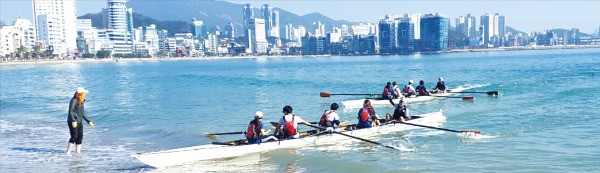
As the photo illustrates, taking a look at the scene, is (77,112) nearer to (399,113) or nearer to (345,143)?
(345,143)

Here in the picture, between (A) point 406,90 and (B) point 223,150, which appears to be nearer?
(B) point 223,150

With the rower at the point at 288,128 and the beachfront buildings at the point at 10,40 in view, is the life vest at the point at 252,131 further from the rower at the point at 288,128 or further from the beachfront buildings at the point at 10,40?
the beachfront buildings at the point at 10,40

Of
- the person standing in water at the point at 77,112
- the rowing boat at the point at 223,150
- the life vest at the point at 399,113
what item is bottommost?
the rowing boat at the point at 223,150

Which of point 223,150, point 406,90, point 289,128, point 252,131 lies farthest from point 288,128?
point 406,90

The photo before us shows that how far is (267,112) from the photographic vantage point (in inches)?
1072

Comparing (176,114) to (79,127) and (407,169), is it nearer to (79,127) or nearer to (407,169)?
(79,127)

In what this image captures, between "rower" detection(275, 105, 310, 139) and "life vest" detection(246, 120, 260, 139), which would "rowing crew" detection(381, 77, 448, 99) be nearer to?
"rower" detection(275, 105, 310, 139)

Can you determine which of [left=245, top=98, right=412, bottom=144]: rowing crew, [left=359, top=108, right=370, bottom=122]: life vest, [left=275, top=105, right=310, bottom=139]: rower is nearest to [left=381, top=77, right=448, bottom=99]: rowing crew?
[left=359, top=108, right=370, bottom=122]: life vest

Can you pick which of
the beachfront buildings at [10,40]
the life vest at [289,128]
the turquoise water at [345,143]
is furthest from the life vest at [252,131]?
the beachfront buildings at [10,40]

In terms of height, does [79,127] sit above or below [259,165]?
above

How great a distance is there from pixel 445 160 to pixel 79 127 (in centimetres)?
942

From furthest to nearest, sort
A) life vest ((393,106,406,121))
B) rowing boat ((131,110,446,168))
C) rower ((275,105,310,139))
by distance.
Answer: life vest ((393,106,406,121)) → rower ((275,105,310,139)) → rowing boat ((131,110,446,168))

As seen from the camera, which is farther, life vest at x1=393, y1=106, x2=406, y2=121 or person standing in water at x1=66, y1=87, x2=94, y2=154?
life vest at x1=393, y1=106, x2=406, y2=121

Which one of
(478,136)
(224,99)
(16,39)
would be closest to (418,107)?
(478,136)
